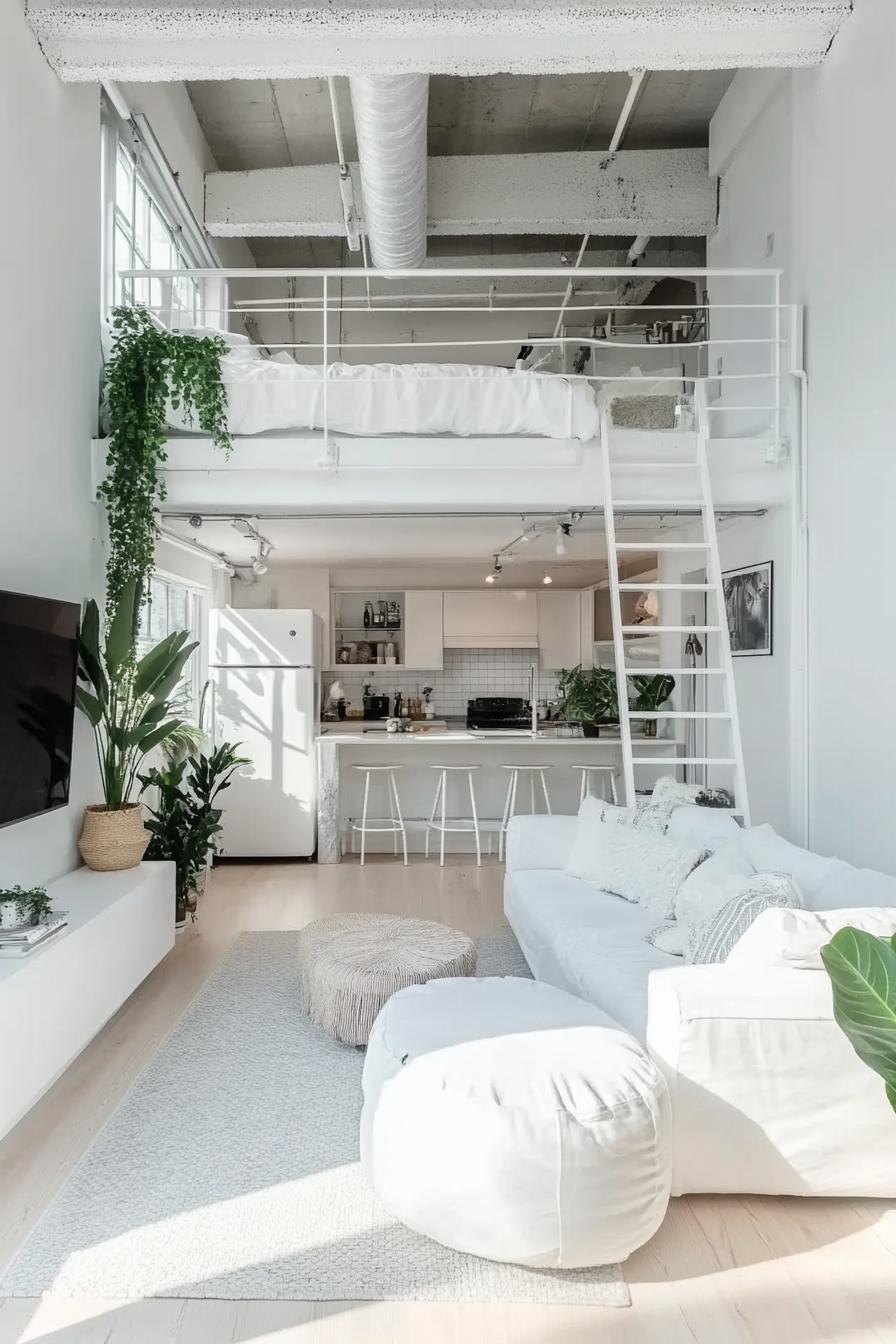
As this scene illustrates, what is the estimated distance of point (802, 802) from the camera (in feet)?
15.5

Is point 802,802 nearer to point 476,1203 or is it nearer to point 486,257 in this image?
point 476,1203

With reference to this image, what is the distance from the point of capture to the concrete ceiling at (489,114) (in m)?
5.86

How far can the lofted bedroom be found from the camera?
2.27 metres

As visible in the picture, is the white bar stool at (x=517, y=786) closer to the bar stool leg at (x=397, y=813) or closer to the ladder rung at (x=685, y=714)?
the bar stool leg at (x=397, y=813)

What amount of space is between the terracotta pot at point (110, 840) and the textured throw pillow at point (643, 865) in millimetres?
2108

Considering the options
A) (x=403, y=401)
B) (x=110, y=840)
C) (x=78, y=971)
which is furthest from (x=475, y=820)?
(x=78, y=971)

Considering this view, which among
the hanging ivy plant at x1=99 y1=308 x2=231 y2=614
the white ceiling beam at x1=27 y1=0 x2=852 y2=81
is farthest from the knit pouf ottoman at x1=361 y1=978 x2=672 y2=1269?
the white ceiling beam at x1=27 y1=0 x2=852 y2=81

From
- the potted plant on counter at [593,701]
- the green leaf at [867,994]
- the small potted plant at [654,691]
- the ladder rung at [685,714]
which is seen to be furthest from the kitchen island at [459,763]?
the green leaf at [867,994]

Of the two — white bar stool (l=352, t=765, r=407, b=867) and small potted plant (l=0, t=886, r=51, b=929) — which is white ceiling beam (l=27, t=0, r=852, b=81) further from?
white bar stool (l=352, t=765, r=407, b=867)

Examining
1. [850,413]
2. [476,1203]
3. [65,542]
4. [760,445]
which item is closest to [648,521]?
[760,445]

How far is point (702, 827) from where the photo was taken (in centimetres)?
425

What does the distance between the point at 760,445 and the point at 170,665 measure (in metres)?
3.10

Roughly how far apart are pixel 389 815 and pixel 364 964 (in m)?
3.91

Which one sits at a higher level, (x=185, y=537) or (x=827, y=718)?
(x=185, y=537)
